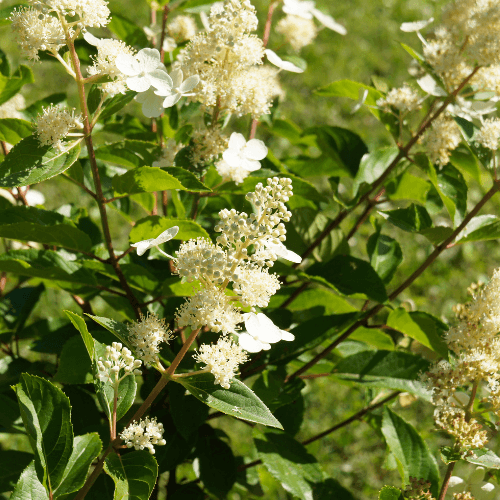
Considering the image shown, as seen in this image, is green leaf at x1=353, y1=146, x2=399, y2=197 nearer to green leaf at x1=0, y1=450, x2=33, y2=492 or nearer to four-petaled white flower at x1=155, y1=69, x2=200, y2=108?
four-petaled white flower at x1=155, y1=69, x2=200, y2=108

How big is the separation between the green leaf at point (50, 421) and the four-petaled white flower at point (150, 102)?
1.56 ft

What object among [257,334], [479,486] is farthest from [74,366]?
[479,486]

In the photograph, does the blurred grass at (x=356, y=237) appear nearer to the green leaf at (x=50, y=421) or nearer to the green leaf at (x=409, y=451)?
the green leaf at (x=409, y=451)

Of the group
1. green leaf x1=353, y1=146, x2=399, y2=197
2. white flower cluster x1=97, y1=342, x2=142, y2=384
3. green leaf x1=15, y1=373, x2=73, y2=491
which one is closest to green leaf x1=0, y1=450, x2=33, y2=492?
green leaf x1=15, y1=373, x2=73, y2=491

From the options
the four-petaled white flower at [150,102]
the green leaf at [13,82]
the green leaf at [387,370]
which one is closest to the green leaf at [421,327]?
the green leaf at [387,370]

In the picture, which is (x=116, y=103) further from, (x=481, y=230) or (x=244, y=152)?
(x=481, y=230)

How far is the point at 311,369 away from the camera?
1386 mm

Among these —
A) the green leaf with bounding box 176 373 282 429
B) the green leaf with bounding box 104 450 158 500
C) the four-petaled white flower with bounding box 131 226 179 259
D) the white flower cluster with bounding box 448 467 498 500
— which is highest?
the four-petaled white flower with bounding box 131 226 179 259

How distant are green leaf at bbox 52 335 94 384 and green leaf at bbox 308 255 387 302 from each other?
0.53 m

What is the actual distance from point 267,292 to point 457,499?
53 centimetres

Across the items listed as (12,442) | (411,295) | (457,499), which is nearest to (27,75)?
(457,499)

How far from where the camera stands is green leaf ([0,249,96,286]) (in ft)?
3.58

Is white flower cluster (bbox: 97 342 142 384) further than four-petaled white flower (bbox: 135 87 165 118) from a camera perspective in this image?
No

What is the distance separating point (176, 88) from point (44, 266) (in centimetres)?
45
